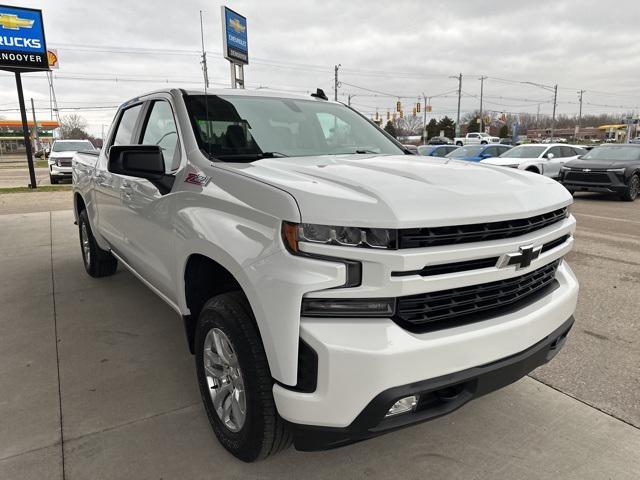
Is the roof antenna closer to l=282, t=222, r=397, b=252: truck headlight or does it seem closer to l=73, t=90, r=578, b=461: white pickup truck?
l=73, t=90, r=578, b=461: white pickup truck

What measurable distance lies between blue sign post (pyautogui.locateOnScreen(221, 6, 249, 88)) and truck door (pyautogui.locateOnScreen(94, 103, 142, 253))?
15.8m

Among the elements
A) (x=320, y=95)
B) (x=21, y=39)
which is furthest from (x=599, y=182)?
(x=21, y=39)

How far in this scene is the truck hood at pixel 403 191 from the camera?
5.89 feet

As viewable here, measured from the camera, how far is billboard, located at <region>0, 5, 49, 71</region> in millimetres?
13898

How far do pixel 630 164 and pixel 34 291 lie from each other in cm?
1409

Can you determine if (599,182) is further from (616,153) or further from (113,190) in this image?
(113,190)

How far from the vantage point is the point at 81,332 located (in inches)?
155

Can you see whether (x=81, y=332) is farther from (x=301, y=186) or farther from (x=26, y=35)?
(x=26, y=35)

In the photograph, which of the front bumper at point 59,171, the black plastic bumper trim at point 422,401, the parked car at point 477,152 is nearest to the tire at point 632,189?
the parked car at point 477,152

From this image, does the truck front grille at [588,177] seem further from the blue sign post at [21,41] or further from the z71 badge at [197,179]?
the blue sign post at [21,41]

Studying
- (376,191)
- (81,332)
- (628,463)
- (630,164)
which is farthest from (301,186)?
(630,164)

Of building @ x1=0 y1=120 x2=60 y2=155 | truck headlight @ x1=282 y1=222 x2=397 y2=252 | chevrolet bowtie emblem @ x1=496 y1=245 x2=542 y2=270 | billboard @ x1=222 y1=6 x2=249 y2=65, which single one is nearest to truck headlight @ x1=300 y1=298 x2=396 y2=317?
truck headlight @ x1=282 y1=222 x2=397 y2=252

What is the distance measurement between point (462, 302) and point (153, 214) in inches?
78.7

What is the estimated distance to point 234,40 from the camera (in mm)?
20703
